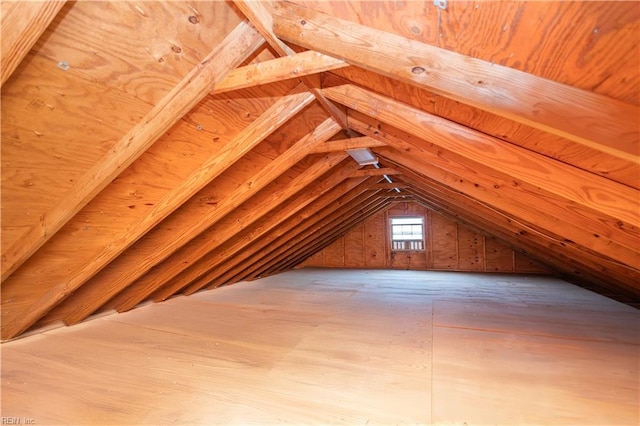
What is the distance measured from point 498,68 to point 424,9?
0.27 metres

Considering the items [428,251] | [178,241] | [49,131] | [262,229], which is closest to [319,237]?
[262,229]

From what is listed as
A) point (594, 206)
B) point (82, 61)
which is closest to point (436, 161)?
point (594, 206)

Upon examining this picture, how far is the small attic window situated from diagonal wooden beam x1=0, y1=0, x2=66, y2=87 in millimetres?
6635

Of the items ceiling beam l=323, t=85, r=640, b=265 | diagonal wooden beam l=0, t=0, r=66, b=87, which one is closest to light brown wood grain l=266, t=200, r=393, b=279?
ceiling beam l=323, t=85, r=640, b=265

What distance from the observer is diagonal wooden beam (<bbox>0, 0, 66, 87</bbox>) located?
824 mm

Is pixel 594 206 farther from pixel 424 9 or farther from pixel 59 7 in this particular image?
pixel 59 7

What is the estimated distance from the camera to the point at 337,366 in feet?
6.26

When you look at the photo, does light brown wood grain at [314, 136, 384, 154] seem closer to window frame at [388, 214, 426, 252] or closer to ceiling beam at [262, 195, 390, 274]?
ceiling beam at [262, 195, 390, 274]

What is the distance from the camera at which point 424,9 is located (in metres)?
0.75

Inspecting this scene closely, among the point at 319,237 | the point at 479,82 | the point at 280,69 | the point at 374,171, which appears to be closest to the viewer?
the point at 479,82

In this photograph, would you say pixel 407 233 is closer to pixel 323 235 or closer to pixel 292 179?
pixel 323 235

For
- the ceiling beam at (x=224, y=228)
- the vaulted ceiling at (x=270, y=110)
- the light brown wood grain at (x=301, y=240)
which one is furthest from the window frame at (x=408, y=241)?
the vaulted ceiling at (x=270, y=110)

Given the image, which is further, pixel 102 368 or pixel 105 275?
pixel 105 275

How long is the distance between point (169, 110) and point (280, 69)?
1.91ft
